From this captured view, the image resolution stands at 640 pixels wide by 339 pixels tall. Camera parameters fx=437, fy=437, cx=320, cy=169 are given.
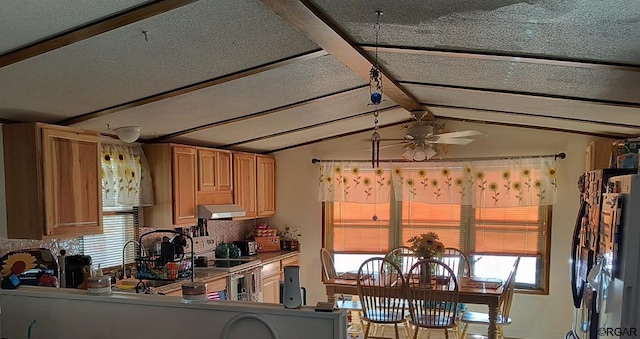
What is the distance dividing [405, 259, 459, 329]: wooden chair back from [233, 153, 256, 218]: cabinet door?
2.14m

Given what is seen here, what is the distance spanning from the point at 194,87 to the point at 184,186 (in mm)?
1739

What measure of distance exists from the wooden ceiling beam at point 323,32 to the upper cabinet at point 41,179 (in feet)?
6.18

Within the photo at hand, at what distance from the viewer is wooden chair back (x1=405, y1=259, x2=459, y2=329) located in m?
3.85

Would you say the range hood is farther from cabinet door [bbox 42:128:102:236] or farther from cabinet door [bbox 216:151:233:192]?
cabinet door [bbox 42:128:102:236]

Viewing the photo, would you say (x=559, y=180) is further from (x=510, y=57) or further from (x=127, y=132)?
(x=127, y=132)

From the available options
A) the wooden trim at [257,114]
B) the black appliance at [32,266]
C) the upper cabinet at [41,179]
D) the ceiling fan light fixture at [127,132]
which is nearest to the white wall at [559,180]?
the wooden trim at [257,114]

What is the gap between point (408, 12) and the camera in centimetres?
175

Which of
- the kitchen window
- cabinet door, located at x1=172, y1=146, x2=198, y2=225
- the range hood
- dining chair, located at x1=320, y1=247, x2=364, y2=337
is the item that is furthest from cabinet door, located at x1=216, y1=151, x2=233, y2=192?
dining chair, located at x1=320, y1=247, x2=364, y2=337

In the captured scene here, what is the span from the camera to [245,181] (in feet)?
17.0

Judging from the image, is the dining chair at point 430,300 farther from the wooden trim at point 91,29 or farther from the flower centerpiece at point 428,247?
the wooden trim at point 91,29

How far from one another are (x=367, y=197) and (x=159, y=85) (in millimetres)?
3390

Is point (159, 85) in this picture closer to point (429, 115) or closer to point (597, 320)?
point (597, 320)

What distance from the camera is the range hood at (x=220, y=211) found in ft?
14.1

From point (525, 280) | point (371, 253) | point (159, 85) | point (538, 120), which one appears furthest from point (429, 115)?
point (159, 85)
